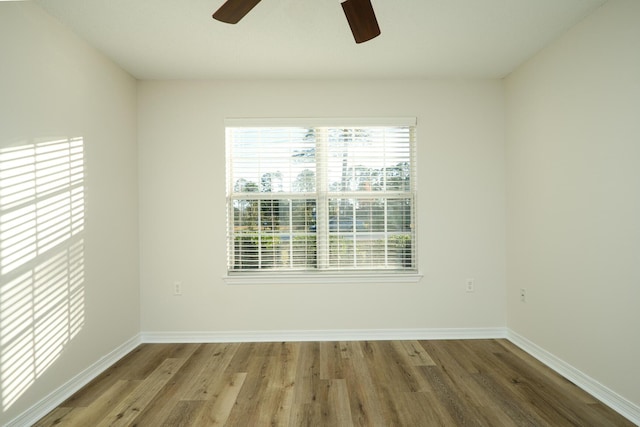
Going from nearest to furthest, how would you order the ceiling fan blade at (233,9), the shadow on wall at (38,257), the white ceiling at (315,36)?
the ceiling fan blade at (233,9)
the shadow on wall at (38,257)
the white ceiling at (315,36)

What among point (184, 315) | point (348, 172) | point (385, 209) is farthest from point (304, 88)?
point (184, 315)

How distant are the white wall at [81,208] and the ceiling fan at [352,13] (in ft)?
4.34

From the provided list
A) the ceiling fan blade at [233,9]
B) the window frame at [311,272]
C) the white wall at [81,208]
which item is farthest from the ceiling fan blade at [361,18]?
the white wall at [81,208]

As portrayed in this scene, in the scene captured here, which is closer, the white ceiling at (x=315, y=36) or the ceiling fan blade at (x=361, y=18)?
the ceiling fan blade at (x=361, y=18)

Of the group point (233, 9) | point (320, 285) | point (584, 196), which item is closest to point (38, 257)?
point (233, 9)

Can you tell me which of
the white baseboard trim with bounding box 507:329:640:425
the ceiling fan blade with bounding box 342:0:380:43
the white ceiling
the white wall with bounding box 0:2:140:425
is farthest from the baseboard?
the ceiling fan blade with bounding box 342:0:380:43

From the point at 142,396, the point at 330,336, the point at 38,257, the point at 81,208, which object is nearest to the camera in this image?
the point at 38,257

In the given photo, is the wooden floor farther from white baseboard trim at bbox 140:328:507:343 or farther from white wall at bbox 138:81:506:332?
white wall at bbox 138:81:506:332

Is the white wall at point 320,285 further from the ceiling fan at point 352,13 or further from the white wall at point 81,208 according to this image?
the ceiling fan at point 352,13

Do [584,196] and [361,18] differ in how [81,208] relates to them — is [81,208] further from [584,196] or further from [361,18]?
[584,196]

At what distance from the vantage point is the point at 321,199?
3531 millimetres

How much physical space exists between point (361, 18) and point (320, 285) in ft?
7.87

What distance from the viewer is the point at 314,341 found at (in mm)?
3404

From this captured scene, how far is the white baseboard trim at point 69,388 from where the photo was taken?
82.7 inches
